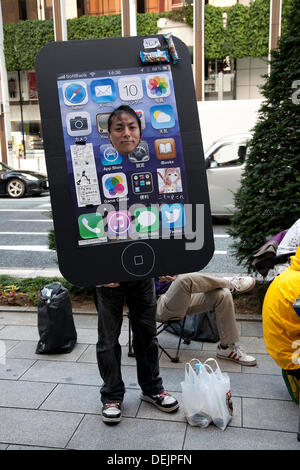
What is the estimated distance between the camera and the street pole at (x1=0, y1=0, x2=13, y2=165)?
23547 millimetres

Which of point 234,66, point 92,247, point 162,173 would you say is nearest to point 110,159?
point 162,173

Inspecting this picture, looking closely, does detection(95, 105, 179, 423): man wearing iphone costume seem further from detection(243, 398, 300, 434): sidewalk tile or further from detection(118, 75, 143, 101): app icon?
detection(118, 75, 143, 101): app icon

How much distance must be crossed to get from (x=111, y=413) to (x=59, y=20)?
23.9 m

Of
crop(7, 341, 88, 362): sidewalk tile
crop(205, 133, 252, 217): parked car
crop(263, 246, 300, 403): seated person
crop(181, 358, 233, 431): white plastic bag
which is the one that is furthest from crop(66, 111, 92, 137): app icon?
crop(205, 133, 252, 217): parked car

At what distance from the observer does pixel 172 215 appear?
7.52 ft

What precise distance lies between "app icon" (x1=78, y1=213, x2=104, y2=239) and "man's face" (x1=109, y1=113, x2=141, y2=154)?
361 millimetres

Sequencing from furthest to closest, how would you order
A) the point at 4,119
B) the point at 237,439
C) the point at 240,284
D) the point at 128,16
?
the point at 4,119, the point at 128,16, the point at 240,284, the point at 237,439

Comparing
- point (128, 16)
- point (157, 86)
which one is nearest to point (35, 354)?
point (157, 86)

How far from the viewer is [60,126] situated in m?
2.17

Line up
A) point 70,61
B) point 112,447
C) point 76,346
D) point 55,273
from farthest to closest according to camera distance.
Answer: point 55,273
point 76,346
point 112,447
point 70,61

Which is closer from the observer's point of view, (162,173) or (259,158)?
(162,173)

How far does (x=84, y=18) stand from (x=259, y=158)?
71.9 feet

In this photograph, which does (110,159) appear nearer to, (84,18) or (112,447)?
(112,447)

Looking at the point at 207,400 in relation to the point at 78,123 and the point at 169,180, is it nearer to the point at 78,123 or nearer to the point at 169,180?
the point at 169,180
